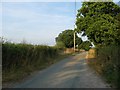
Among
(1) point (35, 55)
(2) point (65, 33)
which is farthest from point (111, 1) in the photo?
(2) point (65, 33)

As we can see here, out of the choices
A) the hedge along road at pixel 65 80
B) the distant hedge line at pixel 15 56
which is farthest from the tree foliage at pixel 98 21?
the hedge along road at pixel 65 80

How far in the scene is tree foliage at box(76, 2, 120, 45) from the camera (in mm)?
26989

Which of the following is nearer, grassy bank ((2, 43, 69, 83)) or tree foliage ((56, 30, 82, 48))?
grassy bank ((2, 43, 69, 83))

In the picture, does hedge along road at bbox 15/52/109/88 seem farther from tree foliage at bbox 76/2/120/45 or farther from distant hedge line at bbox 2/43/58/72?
tree foliage at bbox 76/2/120/45

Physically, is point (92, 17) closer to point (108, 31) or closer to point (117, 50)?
point (108, 31)

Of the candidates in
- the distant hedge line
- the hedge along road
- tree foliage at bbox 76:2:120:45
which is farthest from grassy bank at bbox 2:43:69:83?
tree foliage at bbox 76:2:120:45

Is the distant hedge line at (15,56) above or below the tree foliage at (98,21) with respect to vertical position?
below

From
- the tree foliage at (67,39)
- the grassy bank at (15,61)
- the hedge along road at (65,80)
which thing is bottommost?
the hedge along road at (65,80)

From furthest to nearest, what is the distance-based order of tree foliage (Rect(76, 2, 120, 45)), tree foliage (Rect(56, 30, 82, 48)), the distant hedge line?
tree foliage (Rect(56, 30, 82, 48)) < tree foliage (Rect(76, 2, 120, 45)) < the distant hedge line

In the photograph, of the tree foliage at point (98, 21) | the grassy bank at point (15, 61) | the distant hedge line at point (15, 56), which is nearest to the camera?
the grassy bank at point (15, 61)

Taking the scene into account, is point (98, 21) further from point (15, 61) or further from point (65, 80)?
point (65, 80)

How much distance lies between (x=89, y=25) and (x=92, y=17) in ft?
3.53

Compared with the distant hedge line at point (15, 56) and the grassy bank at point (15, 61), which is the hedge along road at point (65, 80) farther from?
the distant hedge line at point (15, 56)

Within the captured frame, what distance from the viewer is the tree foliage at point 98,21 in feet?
88.5
